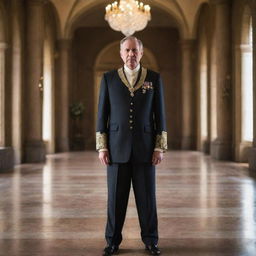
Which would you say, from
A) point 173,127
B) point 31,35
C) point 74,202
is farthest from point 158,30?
point 74,202

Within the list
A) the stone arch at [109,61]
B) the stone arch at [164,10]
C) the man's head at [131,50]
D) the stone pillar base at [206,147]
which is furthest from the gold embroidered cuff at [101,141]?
the stone arch at [109,61]

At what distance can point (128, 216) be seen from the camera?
19.9 feet

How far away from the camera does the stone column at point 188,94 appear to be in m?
23.4

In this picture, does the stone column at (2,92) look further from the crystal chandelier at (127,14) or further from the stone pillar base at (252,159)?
the stone pillar base at (252,159)

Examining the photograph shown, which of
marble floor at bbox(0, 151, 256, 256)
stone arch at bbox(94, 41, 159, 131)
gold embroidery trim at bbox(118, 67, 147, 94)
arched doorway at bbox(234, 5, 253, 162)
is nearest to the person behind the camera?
gold embroidery trim at bbox(118, 67, 147, 94)

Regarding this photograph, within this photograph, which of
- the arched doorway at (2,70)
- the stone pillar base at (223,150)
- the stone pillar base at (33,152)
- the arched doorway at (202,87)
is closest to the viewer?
the arched doorway at (2,70)

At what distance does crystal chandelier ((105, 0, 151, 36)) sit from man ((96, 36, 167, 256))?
1281 cm

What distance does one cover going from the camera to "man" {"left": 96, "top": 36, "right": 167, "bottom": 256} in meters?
4.16

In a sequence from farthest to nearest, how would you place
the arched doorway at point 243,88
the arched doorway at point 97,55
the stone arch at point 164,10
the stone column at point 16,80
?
the arched doorway at point 97,55
the stone arch at point 164,10
the arched doorway at point 243,88
the stone column at point 16,80

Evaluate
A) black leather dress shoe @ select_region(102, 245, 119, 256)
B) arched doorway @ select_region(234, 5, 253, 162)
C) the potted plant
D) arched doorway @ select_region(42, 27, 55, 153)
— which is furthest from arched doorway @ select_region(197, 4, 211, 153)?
black leather dress shoe @ select_region(102, 245, 119, 256)

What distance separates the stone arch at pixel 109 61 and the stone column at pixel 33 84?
10.8m

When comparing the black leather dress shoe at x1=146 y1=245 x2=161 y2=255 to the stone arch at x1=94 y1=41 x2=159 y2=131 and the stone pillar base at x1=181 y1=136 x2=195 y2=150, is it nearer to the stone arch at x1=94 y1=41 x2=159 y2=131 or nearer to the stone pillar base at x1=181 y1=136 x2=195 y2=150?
the stone pillar base at x1=181 y1=136 x2=195 y2=150

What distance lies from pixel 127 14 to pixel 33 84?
13.5ft

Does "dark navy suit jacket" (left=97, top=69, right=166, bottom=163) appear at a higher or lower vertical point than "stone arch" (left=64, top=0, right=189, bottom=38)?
lower
